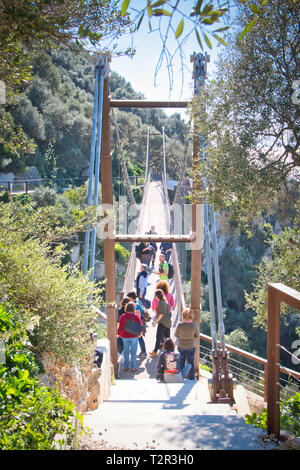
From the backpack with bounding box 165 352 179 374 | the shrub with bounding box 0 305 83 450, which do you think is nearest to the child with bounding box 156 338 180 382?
the backpack with bounding box 165 352 179 374

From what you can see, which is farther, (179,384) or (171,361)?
(171,361)

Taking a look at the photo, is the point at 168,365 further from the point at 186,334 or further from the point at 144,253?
the point at 144,253

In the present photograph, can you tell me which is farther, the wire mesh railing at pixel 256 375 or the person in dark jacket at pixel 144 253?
the person in dark jacket at pixel 144 253

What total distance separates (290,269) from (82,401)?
2.19 meters

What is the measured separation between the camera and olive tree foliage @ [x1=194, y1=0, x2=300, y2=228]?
3.35m

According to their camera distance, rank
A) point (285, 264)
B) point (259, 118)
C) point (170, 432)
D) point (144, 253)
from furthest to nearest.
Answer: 1. point (144, 253)
2. point (285, 264)
3. point (259, 118)
4. point (170, 432)

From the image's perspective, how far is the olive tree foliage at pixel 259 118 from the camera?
3346mm

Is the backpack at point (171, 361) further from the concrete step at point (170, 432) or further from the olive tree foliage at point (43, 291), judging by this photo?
the olive tree foliage at point (43, 291)

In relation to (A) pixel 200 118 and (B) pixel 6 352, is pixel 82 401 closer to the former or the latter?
(B) pixel 6 352

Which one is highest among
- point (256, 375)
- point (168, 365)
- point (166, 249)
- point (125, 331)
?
Answer: point (166, 249)

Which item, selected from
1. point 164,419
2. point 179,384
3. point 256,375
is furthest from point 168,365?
point 256,375

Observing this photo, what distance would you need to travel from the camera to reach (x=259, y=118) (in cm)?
347

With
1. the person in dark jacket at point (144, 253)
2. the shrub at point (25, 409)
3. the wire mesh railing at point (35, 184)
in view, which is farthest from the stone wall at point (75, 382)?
the wire mesh railing at point (35, 184)
